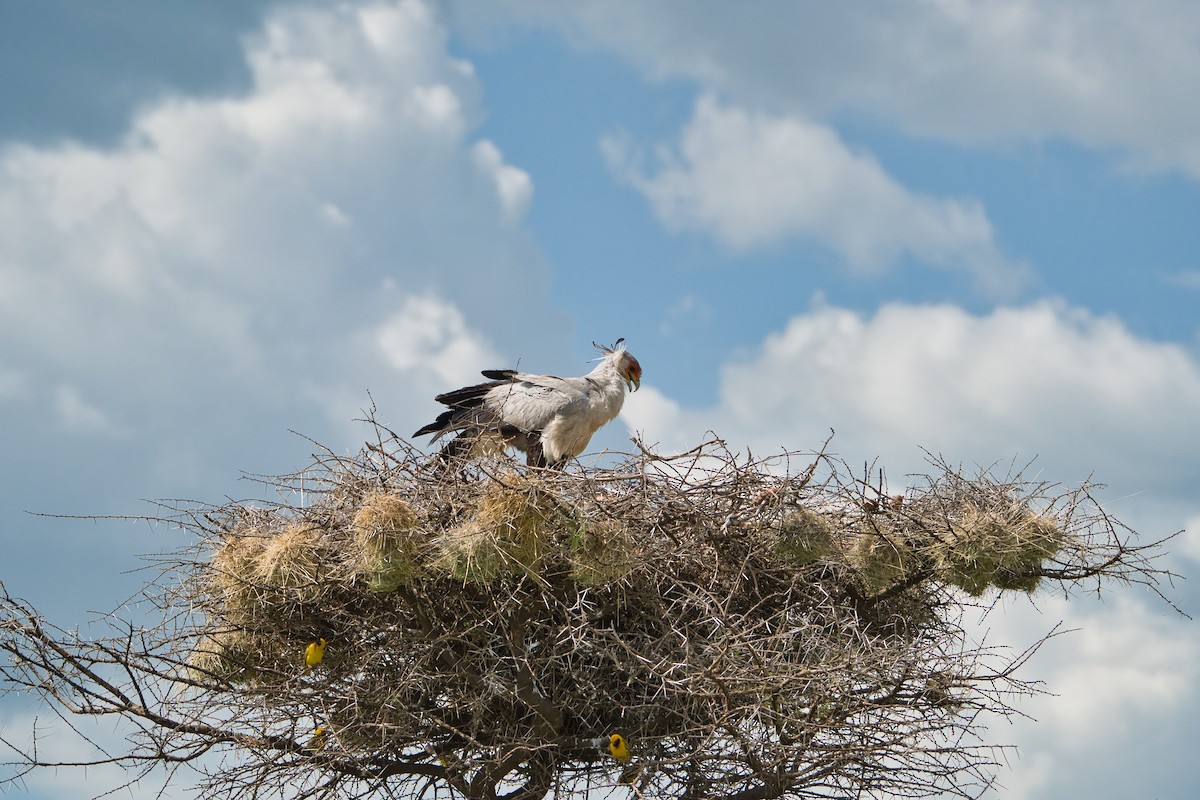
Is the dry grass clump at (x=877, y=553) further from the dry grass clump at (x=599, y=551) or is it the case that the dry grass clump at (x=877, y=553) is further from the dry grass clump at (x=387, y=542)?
the dry grass clump at (x=387, y=542)

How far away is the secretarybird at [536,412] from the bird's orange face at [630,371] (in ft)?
1.58

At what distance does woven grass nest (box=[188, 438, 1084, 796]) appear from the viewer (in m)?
7.27

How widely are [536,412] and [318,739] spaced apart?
11.4ft

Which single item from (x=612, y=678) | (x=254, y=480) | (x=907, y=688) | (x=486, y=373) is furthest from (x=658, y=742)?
(x=486, y=373)

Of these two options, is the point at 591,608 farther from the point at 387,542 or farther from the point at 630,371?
the point at 630,371

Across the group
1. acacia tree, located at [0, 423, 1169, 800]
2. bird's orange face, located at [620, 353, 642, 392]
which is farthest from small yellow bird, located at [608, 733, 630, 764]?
bird's orange face, located at [620, 353, 642, 392]

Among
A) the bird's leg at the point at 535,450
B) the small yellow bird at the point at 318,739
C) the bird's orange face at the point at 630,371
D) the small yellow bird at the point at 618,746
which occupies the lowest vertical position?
the small yellow bird at the point at 618,746

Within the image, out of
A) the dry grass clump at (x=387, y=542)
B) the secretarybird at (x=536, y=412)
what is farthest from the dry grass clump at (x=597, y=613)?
the secretarybird at (x=536, y=412)

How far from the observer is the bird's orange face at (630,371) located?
460 inches

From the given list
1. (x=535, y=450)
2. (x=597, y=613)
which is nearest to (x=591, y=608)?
(x=597, y=613)

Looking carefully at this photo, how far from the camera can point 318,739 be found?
831 cm

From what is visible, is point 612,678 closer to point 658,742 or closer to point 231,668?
point 658,742

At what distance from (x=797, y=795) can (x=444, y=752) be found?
2.35 meters

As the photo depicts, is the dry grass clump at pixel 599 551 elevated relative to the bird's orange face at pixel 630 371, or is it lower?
lower
